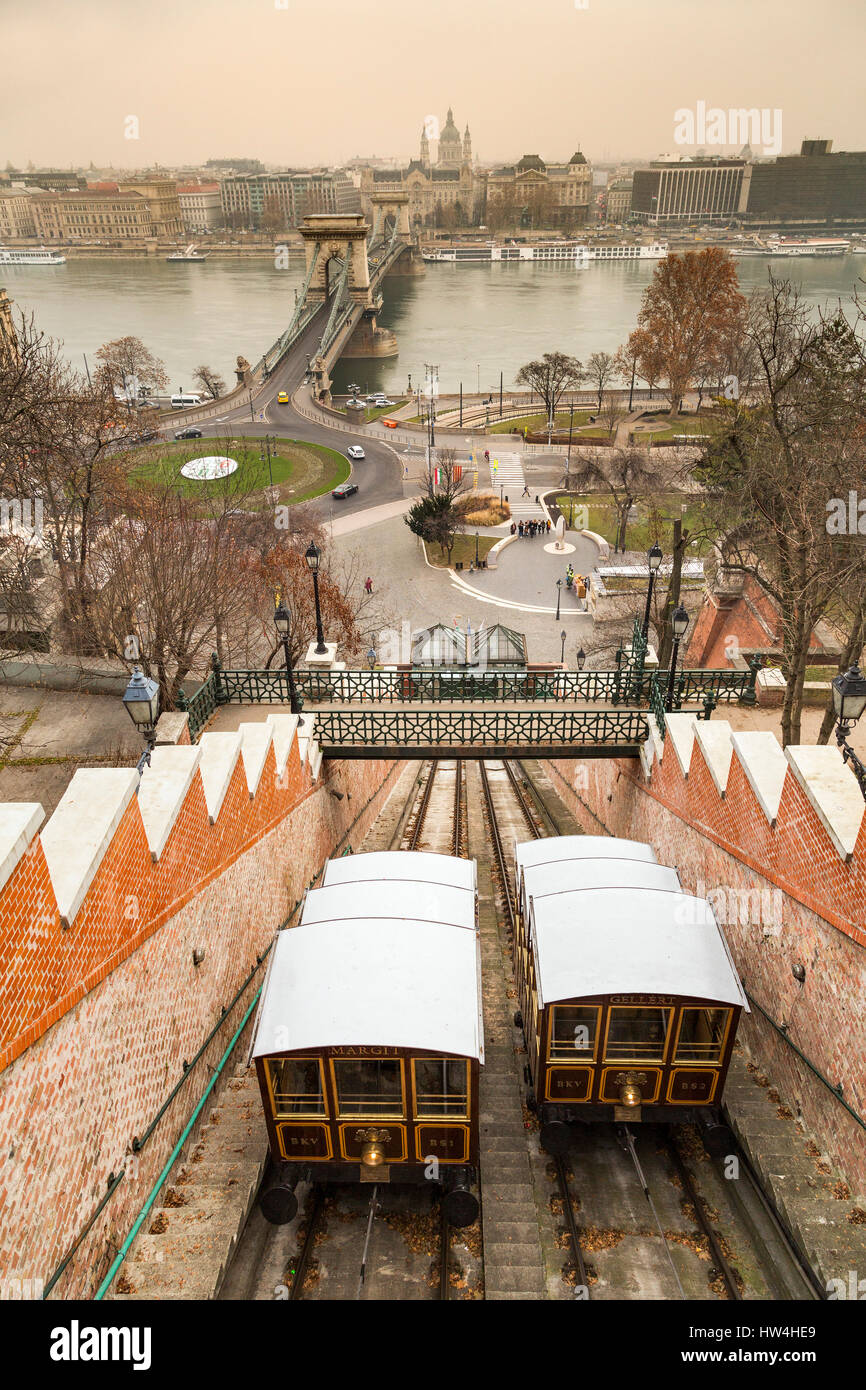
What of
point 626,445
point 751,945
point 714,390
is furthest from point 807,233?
point 751,945

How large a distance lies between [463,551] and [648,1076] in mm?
35736

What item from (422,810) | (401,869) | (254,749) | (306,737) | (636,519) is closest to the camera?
(401,869)

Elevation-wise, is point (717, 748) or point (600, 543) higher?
point (717, 748)

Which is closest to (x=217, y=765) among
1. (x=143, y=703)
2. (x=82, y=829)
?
(x=143, y=703)

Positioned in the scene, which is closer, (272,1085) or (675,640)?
(272,1085)

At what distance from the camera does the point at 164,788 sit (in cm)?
853

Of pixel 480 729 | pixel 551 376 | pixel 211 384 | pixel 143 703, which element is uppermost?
pixel 143 703

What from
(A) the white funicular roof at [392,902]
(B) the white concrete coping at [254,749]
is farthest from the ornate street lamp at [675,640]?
(B) the white concrete coping at [254,749]

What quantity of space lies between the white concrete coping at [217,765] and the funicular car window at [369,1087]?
3.15m

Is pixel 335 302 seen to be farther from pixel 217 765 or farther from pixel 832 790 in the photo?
pixel 832 790

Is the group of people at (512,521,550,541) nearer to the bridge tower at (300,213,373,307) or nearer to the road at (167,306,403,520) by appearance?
the road at (167,306,403,520)

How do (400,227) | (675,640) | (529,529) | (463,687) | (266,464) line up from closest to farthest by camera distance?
(675,640)
(463,687)
(529,529)
(266,464)
(400,227)

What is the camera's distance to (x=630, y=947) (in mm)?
8258

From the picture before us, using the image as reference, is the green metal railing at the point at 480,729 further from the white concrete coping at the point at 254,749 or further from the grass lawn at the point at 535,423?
the grass lawn at the point at 535,423
